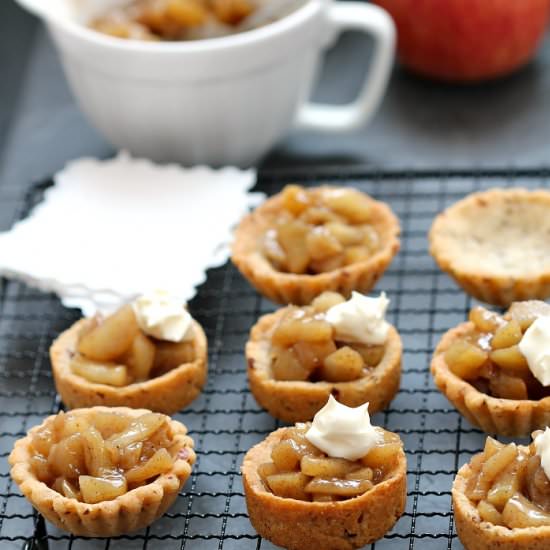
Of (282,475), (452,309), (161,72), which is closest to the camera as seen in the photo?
(282,475)

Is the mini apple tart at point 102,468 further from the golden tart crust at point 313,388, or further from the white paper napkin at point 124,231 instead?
the white paper napkin at point 124,231

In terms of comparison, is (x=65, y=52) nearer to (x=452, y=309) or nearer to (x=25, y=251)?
Answer: (x=25, y=251)

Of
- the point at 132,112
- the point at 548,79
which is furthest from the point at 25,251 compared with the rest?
the point at 548,79

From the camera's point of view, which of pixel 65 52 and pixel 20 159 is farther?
pixel 20 159

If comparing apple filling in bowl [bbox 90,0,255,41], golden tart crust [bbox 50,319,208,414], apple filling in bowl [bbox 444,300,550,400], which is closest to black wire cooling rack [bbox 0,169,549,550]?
golden tart crust [bbox 50,319,208,414]

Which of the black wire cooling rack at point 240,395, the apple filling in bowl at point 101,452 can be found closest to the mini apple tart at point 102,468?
the apple filling in bowl at point 101,452

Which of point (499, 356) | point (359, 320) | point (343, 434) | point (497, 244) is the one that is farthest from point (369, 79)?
point (343, 434)
